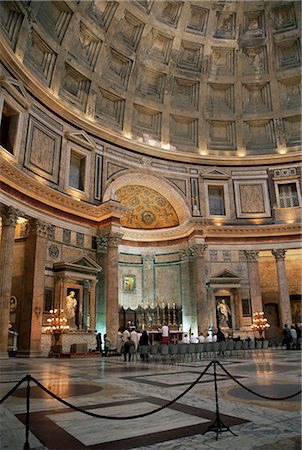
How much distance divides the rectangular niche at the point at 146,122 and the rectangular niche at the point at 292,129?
10.0m

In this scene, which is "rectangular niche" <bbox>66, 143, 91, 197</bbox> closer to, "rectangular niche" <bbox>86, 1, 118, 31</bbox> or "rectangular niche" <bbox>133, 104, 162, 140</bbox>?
"rectangular niche" <bbox>133, 104, 162, 140</bbox>

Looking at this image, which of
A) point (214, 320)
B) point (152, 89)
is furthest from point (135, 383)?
point (152, 89)

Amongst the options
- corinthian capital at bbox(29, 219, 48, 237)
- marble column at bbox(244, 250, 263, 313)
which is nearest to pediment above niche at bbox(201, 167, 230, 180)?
marble column at bbox(244, 250, 263, 313)

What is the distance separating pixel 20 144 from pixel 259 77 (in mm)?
19630

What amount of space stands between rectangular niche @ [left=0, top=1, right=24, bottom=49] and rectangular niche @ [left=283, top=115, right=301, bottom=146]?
20017mm

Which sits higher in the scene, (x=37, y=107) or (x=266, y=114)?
(x=266, y=114)

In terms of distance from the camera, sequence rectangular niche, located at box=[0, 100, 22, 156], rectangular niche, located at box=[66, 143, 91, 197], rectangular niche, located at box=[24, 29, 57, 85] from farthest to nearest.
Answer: rectangular niche, located at box=[66, 143, 91, 197] < rectangular niche, located at box=[24, 29, 57, 85] < rectangular niche, located at box=[0, 100, 22, 156]

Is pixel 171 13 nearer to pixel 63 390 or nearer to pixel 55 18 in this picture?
pixel 55 18

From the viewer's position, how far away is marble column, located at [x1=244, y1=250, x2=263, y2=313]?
25206 mm

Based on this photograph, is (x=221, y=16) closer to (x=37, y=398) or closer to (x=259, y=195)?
(x=259, y=195)

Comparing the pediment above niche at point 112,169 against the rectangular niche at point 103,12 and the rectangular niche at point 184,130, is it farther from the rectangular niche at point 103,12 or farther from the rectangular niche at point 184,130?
the rectangular niche at point 103,12

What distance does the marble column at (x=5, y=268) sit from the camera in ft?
49.9

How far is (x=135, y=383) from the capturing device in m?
7.68

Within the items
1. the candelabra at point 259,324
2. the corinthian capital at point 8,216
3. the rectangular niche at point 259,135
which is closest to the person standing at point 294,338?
the candelabra at point 259,324
